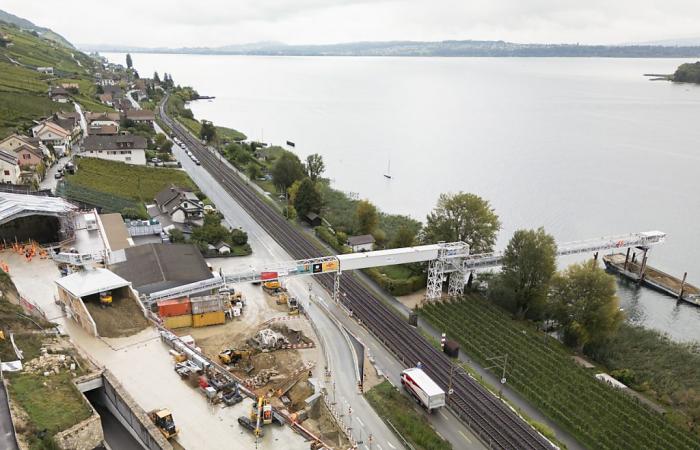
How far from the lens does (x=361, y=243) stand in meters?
58.0

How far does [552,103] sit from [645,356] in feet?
580

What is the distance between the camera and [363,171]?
347 feet

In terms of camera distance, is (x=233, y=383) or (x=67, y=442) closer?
(x=67, y=442)

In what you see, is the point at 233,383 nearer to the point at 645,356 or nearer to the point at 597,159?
the point at 645,356

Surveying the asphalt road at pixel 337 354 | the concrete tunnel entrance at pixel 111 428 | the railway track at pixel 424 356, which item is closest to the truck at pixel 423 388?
the railway track at pixel 424 356

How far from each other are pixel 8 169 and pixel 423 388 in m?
57.3

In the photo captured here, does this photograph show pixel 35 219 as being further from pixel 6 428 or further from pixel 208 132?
pixel 208 132

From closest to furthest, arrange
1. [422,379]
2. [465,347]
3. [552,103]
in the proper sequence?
[422,379] → [465,347] → [552,103]

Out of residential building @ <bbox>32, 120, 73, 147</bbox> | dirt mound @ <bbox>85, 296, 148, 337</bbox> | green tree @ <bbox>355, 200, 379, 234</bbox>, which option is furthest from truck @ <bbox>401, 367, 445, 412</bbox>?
residential building @ <bbox>32, 120, 73, 147</bbox>

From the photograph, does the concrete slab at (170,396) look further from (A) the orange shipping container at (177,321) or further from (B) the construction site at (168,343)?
(A) the orange shipping container at (177,321)

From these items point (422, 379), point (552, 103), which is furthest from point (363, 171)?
point (552, 103)

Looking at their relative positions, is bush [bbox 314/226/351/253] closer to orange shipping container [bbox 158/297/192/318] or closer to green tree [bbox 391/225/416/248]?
green tree [bbox 391/225/416/248]

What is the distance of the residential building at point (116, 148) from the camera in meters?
80.8

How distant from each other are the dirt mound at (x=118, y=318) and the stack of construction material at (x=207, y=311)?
4.30 meters
